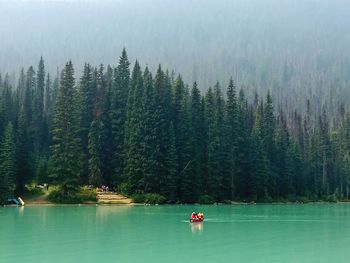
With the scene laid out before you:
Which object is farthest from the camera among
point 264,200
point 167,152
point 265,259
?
point 264,200

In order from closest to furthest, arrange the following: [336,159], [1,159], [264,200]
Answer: [1,159], [264,200], [336,159]

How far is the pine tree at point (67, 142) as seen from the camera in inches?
2923

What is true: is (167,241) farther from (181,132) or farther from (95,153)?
(181,132)

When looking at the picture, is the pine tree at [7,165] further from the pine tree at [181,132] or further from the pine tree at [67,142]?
the pine tree at [181,132]

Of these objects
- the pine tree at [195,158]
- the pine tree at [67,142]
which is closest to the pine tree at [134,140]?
the pine tree at [195,158]

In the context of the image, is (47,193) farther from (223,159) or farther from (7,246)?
(7,246)

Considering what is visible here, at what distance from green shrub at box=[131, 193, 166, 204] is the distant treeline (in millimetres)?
1615

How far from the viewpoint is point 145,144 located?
7906 cm

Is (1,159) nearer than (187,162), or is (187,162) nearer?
(1,159)

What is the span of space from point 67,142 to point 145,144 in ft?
37.6

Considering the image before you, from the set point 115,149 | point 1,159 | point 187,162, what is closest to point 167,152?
point 187,162

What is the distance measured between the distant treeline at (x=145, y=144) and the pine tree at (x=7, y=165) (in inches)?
5.4

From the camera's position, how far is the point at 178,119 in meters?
85.5

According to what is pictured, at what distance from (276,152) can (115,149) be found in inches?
1304
